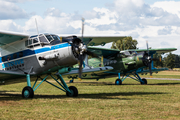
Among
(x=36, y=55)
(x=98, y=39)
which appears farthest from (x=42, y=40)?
(x=98, y=39)

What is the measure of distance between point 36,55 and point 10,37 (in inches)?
77.5

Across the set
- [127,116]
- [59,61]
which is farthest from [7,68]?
[127,116]

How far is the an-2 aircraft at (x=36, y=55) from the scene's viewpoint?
12406 mm

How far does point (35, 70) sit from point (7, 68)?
211 centimetres

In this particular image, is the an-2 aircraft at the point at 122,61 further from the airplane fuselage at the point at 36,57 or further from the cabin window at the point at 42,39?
the cabin window at the point at 42,39

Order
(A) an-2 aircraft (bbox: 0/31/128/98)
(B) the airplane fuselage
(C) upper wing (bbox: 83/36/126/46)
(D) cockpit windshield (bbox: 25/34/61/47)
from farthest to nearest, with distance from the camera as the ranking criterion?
(C) upper wing (bbox: 83/36/126/46)
(D) cockpit windshield (bbox: 25/34/61/47)
(B) the airplane fuselage
(A) an-2 aircraft (bbox: 0/31/128/98)

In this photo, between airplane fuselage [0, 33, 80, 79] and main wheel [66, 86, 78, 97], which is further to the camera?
main wheel [66, 86, 78, 97]

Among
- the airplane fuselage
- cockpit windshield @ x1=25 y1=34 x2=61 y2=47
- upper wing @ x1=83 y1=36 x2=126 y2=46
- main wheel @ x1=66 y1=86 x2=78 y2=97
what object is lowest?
main wheel @ x1=66 y1=86 x2=78 y2=97

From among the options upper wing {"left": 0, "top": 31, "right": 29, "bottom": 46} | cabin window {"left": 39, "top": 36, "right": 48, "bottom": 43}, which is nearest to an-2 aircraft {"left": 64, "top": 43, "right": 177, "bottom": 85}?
upper wing {"left": 0, "top": 31, "right": 29, "bottom": 46}

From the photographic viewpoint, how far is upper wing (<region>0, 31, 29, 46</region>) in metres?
13.5

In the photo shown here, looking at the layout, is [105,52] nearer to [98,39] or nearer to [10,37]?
[98,39]

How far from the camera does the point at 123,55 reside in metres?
28.5

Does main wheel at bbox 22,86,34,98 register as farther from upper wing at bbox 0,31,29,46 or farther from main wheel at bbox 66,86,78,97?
upper wing at bbox 0,31,29,46

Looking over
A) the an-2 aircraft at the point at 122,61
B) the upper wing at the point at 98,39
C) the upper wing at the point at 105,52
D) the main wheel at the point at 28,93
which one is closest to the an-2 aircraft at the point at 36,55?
the main wheel at the point at 28,93
